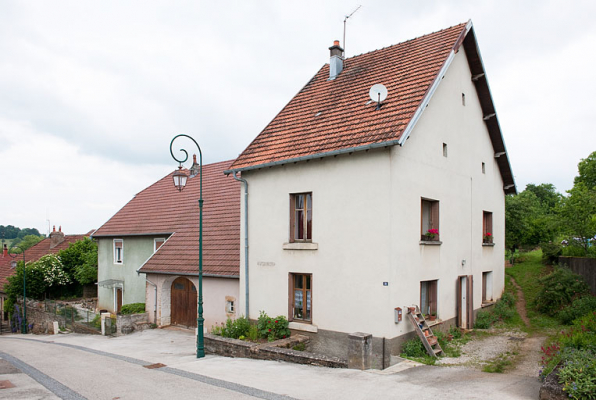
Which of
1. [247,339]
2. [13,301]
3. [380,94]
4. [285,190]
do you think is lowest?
[13,301]

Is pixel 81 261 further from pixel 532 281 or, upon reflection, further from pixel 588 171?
pixel 588 171

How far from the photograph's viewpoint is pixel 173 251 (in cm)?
2083

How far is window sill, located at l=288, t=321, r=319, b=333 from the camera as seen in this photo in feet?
42.2

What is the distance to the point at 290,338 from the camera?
12914 mm

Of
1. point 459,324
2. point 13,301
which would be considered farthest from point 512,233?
point 13,301

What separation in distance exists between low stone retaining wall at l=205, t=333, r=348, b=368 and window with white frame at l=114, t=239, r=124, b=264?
1389 centimetres

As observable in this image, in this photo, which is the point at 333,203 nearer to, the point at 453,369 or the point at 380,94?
the point at 380,94

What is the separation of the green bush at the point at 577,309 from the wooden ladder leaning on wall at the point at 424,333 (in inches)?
252

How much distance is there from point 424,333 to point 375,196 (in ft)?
13.0

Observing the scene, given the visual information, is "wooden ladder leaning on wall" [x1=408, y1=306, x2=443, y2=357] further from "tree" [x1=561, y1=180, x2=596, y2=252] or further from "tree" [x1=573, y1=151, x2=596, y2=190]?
"tree" [x1=573, y1=151, x2=596, y2=190]

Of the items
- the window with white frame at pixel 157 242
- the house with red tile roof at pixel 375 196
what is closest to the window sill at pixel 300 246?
the house with red tile roof at pixel 375 196

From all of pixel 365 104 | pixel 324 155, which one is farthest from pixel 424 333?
pixel 365 104

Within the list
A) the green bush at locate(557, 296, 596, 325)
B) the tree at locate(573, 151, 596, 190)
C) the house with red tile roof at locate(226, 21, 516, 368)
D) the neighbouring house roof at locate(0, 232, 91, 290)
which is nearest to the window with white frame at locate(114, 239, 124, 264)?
the neighbouring house roof at locate(0, 232, 91, 290)

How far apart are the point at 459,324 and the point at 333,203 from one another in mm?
6461
